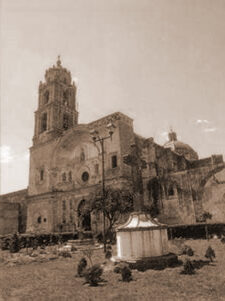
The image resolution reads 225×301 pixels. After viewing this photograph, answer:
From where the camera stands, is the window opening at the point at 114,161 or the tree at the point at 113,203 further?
the window opening at the point at 114,161

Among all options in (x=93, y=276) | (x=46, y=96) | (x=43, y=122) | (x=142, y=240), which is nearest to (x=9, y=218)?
(x=43, y=122)

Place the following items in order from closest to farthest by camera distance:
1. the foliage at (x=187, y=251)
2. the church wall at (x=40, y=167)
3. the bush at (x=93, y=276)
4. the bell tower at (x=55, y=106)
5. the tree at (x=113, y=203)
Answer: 1. the bush at (x=93, y=276)
2. the foliage at (x=187, y=251)
3. the tree at (x=113, y=203)
4. the church wall at (x=40, y=167)
5. the bell tower at (x=55, y=106)

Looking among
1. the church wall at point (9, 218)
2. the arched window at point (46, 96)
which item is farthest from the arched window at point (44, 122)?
the church wall at point (9, 218)

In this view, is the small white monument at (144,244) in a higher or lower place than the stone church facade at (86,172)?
lower

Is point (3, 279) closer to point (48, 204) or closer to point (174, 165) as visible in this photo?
point (48, 204)

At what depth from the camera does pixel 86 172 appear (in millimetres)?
25906

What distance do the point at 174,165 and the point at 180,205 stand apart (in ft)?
27.4

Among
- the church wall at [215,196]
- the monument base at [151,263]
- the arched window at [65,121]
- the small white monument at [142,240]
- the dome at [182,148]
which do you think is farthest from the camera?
the dome at [182,148]

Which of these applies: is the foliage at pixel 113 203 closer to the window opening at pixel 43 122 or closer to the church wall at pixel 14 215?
the window opening at pixel 43 122

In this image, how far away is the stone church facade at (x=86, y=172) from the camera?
1925 centimetres

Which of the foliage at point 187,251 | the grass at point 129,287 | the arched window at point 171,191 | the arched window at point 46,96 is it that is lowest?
the grass at point 129,287

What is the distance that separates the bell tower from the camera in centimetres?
3034

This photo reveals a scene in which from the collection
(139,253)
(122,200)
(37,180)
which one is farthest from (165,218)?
(37,180)

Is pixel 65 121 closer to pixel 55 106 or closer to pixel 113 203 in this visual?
pixel 55 106
